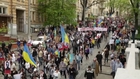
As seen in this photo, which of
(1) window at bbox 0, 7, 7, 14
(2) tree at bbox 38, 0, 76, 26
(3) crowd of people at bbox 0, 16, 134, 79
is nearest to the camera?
(3) crowd of people at bbox 0, 16, 134, 79

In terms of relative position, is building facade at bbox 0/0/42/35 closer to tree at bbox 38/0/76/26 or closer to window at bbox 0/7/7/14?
window at bbox 0/7/7/14

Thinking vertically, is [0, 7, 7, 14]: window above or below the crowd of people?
above

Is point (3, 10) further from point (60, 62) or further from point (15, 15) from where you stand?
point (60, 62)

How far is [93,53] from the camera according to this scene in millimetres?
25781

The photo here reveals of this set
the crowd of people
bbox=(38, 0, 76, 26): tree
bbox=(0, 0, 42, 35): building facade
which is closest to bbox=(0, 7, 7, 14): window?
bbox=(0, 0, 42, 35): building facade

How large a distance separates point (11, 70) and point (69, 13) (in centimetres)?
2633

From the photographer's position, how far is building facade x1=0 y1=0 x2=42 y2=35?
35906mm

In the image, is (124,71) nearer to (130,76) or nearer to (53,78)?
(130,76)

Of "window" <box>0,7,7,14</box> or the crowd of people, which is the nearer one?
the crowd of people

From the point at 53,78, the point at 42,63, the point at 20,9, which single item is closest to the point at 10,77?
the point at 53,78

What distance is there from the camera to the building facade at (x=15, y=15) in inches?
1414

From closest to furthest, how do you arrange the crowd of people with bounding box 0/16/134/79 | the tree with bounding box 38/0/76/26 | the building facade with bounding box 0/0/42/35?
the crowd of people with bounding box 0/16/134/79 → the building facade with bounding box 0/0/42/35 → the tree with bounding box 38/0/76/26

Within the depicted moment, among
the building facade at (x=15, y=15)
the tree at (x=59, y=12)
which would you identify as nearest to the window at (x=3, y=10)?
the building facade at (x=15, y=15)

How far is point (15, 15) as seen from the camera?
38.2 m
